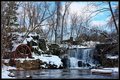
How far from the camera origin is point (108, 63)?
31.4 m

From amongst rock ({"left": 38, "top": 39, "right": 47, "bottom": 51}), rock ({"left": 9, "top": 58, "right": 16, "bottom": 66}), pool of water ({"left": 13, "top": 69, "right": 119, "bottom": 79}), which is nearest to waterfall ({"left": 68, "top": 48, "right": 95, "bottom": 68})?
rock ({"left": 38, "top": 39, "right": 47, "bottom": 51})

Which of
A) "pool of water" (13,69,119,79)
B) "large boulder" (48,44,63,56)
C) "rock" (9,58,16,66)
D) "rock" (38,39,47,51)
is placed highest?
"rock" (38,39,47,51)

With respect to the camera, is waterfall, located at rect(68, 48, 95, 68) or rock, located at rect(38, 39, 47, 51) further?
rock, located at rect(38, 39, 47, 51)

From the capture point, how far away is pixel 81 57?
1374 inches

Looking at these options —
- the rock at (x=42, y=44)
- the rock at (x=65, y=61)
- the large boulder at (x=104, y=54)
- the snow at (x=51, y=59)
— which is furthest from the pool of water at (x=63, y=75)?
the rock at (x=42, y=44)

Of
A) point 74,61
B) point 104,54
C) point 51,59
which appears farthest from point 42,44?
point 104,54

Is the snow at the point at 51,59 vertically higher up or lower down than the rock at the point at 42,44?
lower down

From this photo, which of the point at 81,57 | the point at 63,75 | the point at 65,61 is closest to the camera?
the point at 63,75

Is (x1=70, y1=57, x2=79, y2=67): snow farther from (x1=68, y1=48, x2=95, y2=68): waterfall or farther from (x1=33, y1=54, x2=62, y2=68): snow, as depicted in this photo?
(x1=33, y1=54, x2=62, y2=68): snow

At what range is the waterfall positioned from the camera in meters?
33.1

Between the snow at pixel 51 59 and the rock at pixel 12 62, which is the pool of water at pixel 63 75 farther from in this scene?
the snow at pixel 51 59

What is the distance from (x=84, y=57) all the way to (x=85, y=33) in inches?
520

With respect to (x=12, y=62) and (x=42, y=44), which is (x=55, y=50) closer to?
(x=42, y=44)

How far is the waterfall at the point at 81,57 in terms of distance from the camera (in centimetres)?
3309
